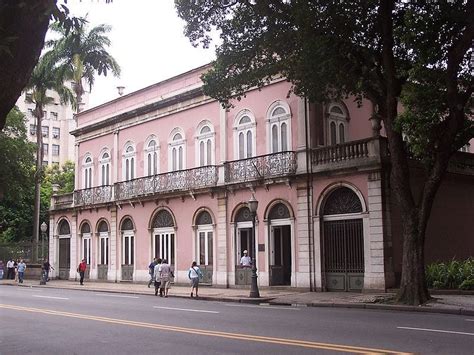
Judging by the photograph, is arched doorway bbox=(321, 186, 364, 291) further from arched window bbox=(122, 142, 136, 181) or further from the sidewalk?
arched window bbox=(122, 142, 136, 181)

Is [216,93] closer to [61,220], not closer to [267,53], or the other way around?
[267,53]

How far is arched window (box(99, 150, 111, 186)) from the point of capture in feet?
121

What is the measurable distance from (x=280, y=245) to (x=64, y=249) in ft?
62.1

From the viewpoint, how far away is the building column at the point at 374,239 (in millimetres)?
22031

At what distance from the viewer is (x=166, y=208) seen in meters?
31.8

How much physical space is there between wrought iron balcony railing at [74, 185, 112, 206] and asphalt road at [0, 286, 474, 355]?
18902 millimetres

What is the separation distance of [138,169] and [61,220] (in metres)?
8.91

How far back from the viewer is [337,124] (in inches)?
1043

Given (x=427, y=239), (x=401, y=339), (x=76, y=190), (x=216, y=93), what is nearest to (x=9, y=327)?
(x=401, y=339)

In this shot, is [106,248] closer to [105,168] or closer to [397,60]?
[105,168]

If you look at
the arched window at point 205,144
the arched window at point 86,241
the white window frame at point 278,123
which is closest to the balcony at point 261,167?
the white window frame at point 278,123

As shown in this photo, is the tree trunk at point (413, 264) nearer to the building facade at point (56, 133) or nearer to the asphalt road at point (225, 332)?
the asphalt road at point (225, 332)

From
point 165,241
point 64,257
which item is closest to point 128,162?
point 165,241

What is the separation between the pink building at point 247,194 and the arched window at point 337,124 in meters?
0.06
